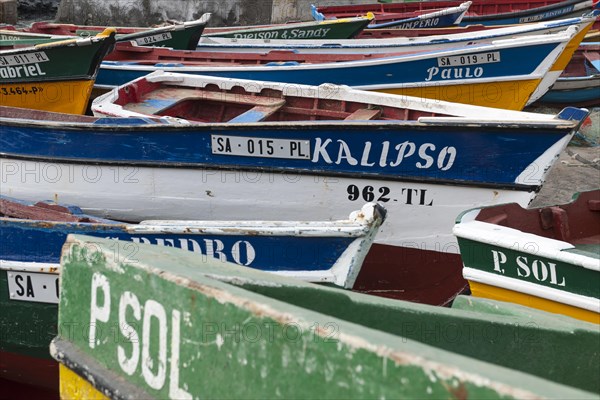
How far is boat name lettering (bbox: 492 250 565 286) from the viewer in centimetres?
436

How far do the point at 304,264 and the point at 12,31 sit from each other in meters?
7.99

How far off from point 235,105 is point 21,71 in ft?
7.02

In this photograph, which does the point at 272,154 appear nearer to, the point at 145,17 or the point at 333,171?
the point at 333,171

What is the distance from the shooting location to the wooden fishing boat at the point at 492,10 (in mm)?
15016

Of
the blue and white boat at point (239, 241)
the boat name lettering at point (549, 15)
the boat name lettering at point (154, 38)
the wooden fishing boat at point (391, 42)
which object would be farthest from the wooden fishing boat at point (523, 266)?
the boat name lettering at point (549, 15)

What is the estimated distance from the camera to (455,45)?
33.4ft

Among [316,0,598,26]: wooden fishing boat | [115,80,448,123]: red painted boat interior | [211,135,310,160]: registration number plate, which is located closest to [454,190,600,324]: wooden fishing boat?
[211,135,310,160]: registration number plate

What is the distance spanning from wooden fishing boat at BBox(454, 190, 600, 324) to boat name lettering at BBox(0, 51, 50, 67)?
15.7 feet

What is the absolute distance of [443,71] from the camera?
895 centimetres

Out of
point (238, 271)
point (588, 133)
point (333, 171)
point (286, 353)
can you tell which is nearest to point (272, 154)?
point (333, 171)

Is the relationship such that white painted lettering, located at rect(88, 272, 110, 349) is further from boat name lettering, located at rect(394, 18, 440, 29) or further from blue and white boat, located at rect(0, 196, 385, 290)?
boat name lettering, located at rect(394, 18, 440, 29)

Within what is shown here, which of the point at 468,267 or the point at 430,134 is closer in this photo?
the point at 468,267

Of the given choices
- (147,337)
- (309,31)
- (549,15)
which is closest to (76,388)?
(147,337)

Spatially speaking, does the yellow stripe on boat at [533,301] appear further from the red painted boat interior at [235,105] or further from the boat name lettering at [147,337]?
the boat name lettering at [147,337]
